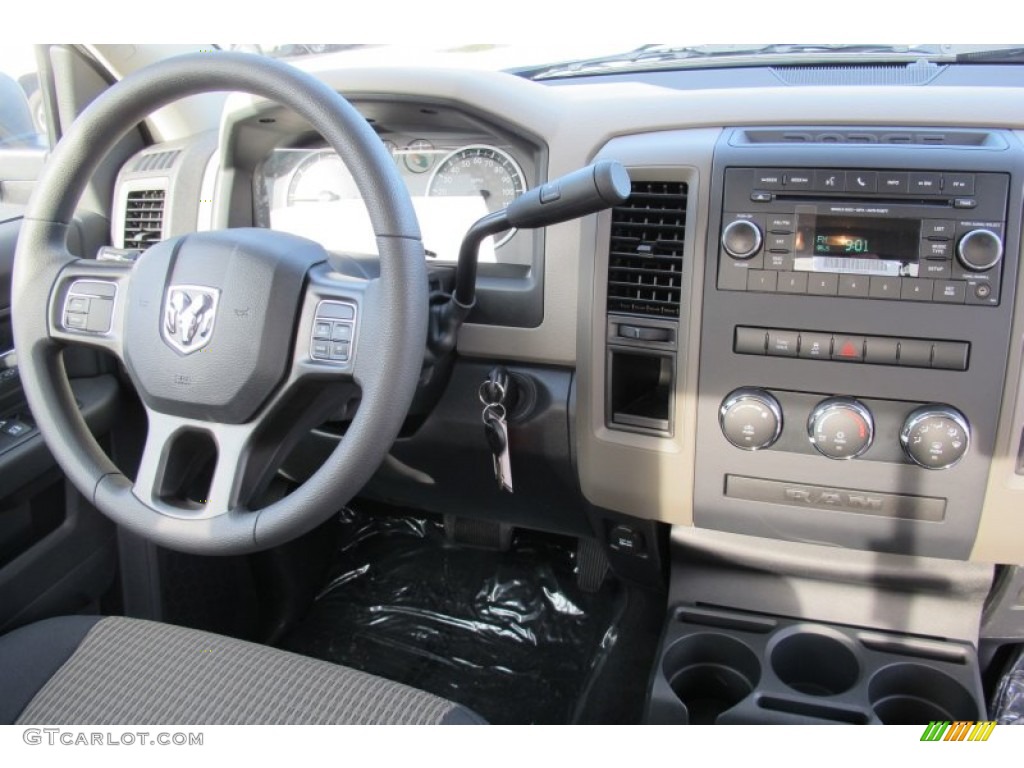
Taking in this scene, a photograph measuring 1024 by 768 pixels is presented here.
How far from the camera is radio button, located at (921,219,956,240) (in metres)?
1.15

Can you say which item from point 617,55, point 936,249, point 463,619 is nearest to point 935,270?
point 936,249

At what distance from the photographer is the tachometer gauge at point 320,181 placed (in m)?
1.64

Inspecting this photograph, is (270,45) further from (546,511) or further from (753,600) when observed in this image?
(753,600)

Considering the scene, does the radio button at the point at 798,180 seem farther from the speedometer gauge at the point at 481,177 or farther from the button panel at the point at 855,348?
the speedometer gauge at the point at 481,177

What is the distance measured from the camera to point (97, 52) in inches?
74.5

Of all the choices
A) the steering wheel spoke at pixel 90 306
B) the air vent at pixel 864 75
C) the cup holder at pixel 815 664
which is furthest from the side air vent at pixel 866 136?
the steering wheel spoke at pixel 90 306

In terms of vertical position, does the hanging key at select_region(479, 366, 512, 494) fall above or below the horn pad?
below

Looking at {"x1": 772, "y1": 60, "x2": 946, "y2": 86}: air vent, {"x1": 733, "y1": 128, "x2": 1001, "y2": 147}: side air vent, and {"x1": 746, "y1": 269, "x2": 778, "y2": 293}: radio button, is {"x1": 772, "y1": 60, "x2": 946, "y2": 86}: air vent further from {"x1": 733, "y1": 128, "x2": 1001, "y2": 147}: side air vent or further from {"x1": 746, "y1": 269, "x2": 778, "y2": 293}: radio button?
{"x1": 746, "y1": 269, "x2": 778, "y2": 293}: radio button

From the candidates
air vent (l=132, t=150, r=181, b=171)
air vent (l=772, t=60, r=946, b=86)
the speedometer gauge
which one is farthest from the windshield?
air vent (l=132, t=150, r=181, b=171)

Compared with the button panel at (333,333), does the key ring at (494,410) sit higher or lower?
lower

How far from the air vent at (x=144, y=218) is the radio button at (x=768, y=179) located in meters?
1.24

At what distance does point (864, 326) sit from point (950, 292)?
0.12 m

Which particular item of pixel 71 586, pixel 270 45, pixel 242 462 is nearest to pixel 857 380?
pixel 242 462
